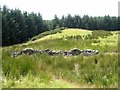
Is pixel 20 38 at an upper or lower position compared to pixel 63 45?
lower

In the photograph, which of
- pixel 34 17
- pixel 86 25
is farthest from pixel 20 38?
pixel 86 25

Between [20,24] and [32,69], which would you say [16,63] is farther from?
[20,24]

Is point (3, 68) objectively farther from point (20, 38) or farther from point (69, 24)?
point (69, 24)

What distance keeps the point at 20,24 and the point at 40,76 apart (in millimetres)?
58392

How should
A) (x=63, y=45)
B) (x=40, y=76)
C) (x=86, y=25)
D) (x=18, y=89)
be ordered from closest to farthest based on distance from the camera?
(x=18, y=89)
(x=40, y=76)
(x=63, y=45)
(x=86, y=25)

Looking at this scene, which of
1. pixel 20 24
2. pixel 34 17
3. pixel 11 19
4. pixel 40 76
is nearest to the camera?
pixel 40 76

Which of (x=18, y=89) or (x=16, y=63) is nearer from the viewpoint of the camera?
(x=18, y=89)

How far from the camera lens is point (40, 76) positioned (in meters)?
7.43

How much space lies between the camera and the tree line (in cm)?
5725

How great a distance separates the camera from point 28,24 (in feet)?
235

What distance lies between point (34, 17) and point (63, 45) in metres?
58.9

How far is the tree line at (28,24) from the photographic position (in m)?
57.2

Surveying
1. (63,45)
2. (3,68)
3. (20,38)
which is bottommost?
(20,38)

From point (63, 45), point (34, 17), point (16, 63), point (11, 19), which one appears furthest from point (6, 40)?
point (16, 63)
